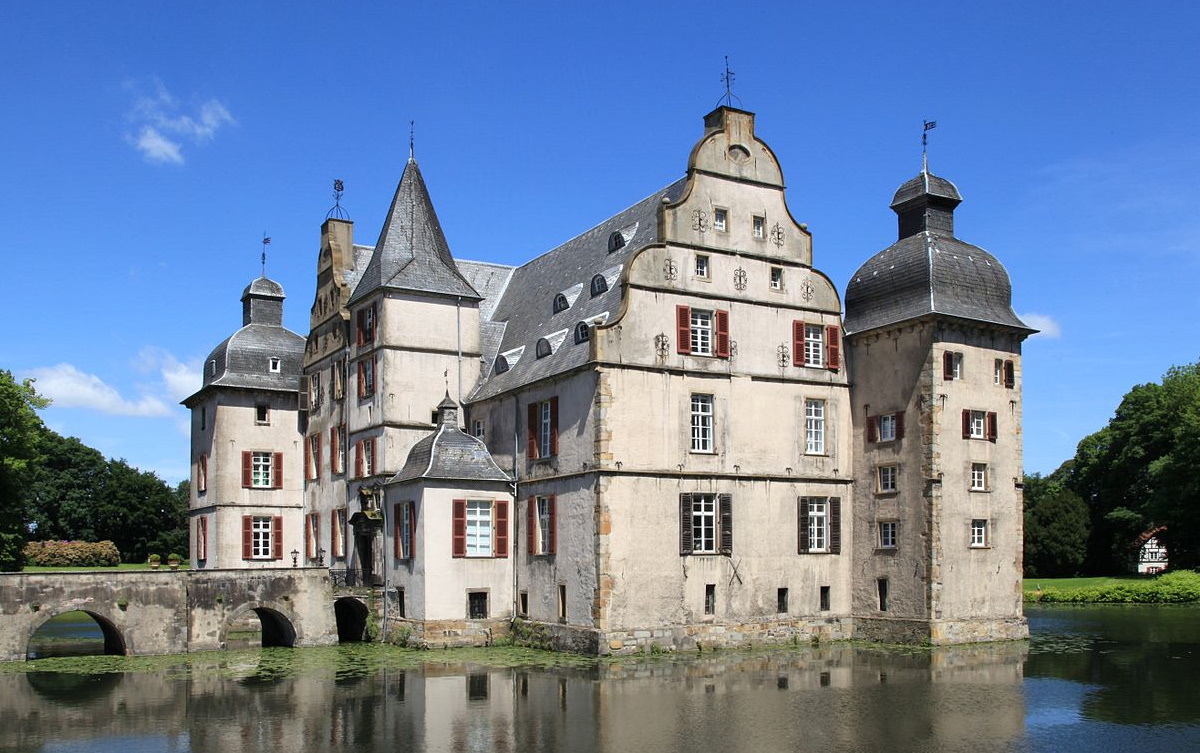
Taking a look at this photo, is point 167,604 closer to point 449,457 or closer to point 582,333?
point 449,457

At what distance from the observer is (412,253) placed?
3881 centimetres

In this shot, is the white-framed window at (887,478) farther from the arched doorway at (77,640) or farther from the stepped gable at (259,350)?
the stepped gable at (259,350)

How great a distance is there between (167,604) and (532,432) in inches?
436

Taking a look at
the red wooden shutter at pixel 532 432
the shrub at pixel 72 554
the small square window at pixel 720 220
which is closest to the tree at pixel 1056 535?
the small square window at pixel 720 220

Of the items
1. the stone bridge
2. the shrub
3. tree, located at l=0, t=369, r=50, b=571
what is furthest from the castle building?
the shrub

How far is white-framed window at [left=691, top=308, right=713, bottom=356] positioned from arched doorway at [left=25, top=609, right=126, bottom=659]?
57.1 feet

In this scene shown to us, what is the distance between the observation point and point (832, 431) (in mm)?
34875

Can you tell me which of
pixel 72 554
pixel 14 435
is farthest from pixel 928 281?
pixel 72 554

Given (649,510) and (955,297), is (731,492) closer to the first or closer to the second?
(649,510)

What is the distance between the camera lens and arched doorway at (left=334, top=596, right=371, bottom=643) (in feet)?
117

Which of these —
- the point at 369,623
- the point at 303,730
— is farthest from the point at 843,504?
the point at 303,730

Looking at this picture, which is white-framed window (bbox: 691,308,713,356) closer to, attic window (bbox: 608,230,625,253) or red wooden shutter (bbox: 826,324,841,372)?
attic window (bbox: 608,230,625,253)

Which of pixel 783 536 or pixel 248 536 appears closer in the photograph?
pixel 783 536

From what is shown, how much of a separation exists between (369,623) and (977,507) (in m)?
18.1
